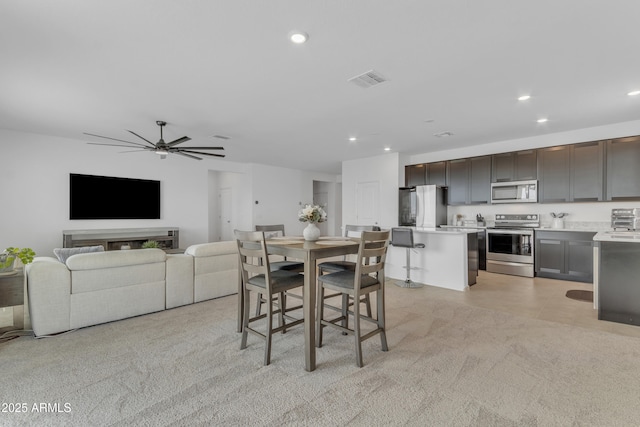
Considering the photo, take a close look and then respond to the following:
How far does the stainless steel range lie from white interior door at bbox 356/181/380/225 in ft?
7.99

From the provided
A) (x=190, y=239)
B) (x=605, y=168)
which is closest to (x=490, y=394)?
(x=605, y=168)

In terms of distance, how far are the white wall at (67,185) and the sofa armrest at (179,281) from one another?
3451 millimetres

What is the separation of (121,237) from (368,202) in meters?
5.31

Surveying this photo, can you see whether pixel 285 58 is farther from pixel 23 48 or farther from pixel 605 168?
pixel 605 168

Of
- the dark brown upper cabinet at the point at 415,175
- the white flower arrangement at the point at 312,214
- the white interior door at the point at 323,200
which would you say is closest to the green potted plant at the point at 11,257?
the white flower arrangement at the point at 312,214

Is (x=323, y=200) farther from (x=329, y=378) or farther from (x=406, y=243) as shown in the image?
(x=329, y=378)

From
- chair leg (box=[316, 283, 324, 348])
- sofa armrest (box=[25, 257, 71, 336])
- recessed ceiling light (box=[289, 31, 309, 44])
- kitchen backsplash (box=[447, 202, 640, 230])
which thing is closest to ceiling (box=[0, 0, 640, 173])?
recessed ceiling light (box=[289, 31, 309, 44])

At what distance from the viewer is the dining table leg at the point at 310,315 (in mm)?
2240

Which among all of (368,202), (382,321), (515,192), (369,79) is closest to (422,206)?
(368,202)

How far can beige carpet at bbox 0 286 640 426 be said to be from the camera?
5.73 ft

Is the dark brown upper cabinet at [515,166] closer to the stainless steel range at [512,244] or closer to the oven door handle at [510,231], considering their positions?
the stainless steel range at [512,244]

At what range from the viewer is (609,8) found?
2023mm

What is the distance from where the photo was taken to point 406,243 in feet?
15.2

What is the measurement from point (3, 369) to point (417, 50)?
13.3ft
